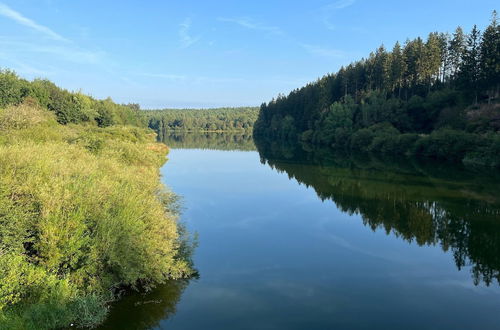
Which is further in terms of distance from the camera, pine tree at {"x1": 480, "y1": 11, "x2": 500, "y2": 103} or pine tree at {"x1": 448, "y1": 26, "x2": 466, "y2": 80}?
pine tree at {"x1": 448, "y1": 26, "x2": 466, "y2": 80}

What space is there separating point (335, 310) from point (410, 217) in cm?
1806

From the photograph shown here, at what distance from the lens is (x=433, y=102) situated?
8581cm

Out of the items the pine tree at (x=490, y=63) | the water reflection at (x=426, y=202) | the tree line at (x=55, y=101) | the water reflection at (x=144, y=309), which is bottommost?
the water reflection at (x=144, y=309)

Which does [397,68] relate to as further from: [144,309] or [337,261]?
[144,309]

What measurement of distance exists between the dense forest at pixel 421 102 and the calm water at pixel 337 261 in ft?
82.9

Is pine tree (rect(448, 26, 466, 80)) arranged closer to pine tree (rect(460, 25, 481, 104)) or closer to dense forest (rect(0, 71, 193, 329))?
pine tree (rect(460, 25, 481, 104))

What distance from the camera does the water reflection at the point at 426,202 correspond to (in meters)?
25.1

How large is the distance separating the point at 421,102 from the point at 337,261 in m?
78.9

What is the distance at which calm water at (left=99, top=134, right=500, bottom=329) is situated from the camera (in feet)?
52.7

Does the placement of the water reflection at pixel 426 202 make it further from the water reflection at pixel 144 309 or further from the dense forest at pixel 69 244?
the dense forest at pixel 69 244

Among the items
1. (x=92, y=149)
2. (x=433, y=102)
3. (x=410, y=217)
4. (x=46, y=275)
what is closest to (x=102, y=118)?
(x=92, y=149)

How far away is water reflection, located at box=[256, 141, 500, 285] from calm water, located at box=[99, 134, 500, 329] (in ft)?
0.47

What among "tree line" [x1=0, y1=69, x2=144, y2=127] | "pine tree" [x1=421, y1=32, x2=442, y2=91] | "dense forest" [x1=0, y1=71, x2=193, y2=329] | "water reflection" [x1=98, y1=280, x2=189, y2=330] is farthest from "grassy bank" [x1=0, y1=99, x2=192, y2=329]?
"pine tree" [x1=421, y1=32, x2=442, y2=91]

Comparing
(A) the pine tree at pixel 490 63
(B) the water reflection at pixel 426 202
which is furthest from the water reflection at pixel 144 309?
(A) the pine tree at pixel 490 63
